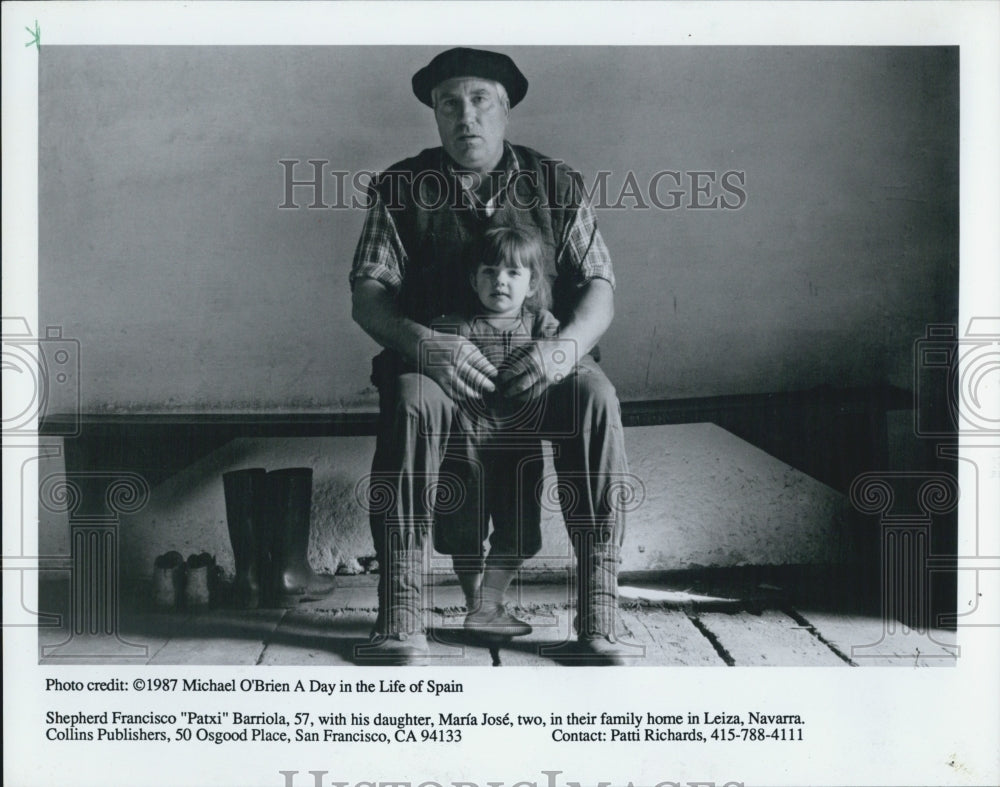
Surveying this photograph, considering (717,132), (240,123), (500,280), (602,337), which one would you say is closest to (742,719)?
(602,337)

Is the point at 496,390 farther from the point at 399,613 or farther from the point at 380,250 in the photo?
the point at 399,613

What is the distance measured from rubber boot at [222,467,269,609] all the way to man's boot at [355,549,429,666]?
38 cm

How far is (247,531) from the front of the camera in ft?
9.97

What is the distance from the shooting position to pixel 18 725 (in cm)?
286

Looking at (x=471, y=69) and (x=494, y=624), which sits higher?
(x=471, y=69)

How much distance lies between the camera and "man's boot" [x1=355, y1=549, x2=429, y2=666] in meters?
2.89

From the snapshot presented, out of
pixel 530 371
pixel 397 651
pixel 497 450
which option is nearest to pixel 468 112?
pixel 530 371

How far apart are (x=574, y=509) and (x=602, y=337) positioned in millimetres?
512

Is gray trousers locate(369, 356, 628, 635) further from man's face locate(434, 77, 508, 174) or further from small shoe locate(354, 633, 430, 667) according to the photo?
man's face locate(434, 77, 508, 174)

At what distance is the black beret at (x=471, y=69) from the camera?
2.94 m

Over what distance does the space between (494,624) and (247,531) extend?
784 millimetres

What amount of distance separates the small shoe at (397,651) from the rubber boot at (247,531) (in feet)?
1.24

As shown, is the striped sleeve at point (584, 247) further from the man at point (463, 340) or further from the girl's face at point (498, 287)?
the girl's face at point (498, 287)

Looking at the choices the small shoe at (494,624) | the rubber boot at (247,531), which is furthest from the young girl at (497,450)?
the rubber boot at (247,531)
